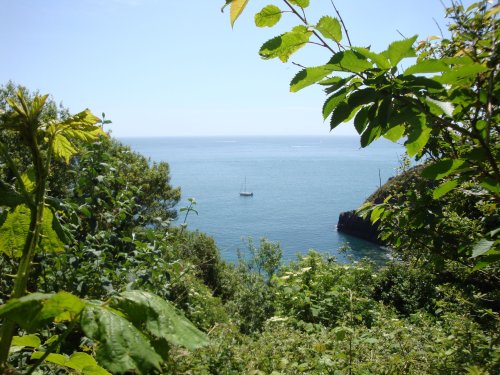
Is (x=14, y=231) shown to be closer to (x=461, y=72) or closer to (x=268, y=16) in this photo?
(x=268, y=16)

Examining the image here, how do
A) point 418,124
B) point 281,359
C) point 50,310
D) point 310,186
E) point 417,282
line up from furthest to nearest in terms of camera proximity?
1. point 310,186
2. point 417,282
3. point 281,359
4. point 418,124
5. point 50,310

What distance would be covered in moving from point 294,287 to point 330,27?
19.9ft

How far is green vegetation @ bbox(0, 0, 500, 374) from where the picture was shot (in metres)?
0.80

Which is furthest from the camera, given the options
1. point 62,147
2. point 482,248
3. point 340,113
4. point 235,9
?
point 482,248

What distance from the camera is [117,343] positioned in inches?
27.9

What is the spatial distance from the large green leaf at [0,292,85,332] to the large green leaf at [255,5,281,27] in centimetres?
97

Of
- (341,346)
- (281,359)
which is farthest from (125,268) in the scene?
(341,346)

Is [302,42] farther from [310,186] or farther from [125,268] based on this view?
[310,186]

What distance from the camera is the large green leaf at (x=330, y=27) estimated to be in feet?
3.59

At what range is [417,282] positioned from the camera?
30.4 feet

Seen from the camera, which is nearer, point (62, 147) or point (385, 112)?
point (385, 112)

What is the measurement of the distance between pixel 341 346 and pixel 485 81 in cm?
289

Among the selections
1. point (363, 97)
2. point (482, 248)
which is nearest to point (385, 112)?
point (363, 97)

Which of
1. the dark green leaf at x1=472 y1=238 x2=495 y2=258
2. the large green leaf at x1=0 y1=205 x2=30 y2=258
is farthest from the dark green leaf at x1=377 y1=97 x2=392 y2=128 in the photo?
the large green leaf at x1=0 y1=205 x2=30 y2=258
